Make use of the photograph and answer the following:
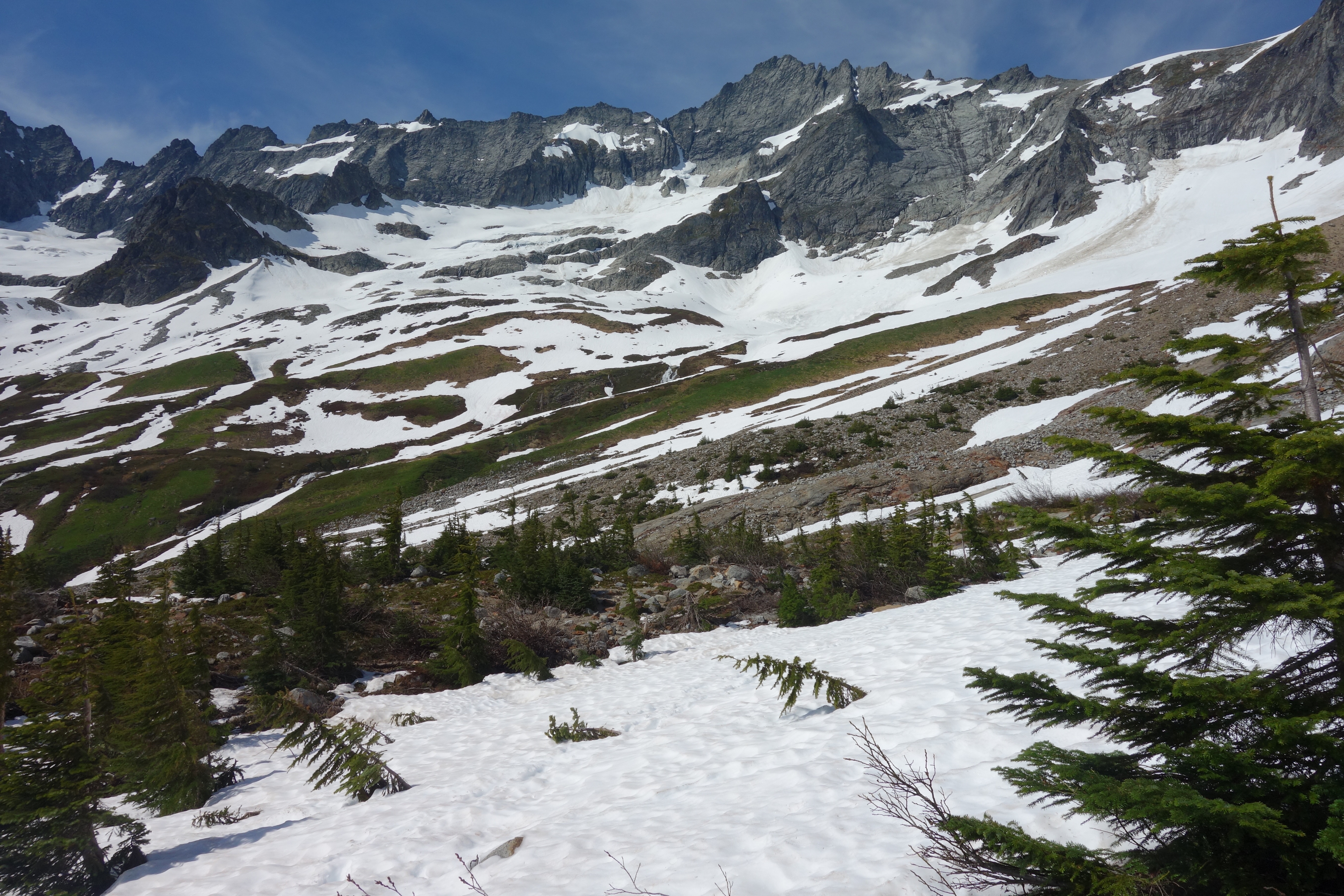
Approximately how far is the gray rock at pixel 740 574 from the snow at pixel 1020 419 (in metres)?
14.1

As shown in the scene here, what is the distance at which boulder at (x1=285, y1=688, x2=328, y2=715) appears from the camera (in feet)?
29.6

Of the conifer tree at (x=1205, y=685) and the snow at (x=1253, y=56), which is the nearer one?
the conifer tree at (x=1205, y=685)

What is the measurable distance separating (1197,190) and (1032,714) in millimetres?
142552

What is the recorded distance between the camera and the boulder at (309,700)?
9.01m

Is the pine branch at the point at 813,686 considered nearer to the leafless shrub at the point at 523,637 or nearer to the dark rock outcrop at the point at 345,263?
the leafless shrub at the point at 523,637

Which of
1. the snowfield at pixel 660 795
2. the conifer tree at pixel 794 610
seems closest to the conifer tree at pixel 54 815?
the snowfield at pixel 660 795

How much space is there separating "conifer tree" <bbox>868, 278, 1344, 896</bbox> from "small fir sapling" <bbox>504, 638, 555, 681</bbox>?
901cm

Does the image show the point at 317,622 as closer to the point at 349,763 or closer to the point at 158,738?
the point at 158,738

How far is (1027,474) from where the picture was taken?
18.6 metres

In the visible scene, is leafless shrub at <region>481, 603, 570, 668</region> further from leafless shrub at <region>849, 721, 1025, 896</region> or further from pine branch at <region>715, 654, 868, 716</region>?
leafless shrub at <region>849, 721, 1025, 896</region>

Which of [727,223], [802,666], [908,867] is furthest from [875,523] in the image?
[727,223]

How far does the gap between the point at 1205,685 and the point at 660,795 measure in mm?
4325

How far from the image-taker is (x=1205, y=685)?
2314 millimetres

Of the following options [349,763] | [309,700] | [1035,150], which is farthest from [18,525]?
[1035,150]
